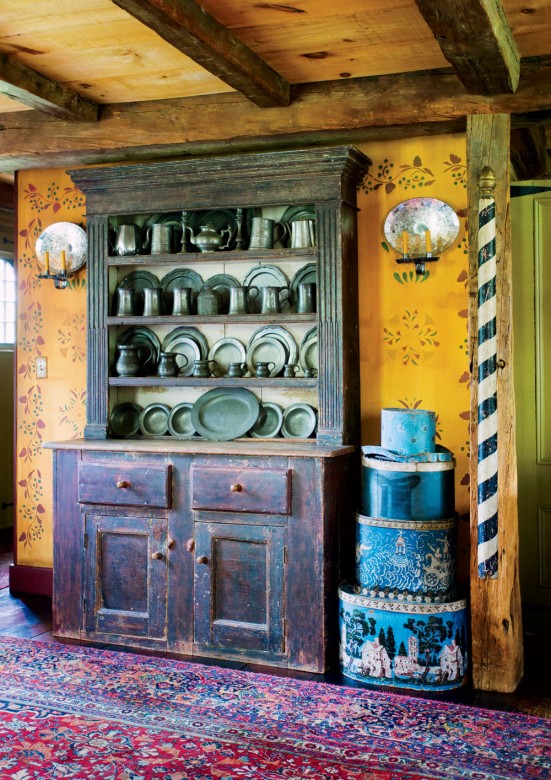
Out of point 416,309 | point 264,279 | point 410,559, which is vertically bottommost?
point 410,559

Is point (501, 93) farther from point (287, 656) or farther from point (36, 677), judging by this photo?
point (36, 677)

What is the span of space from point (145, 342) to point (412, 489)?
186cm

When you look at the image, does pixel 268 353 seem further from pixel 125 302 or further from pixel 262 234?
pixel 125 302

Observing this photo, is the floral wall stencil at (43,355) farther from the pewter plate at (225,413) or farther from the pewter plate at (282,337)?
the pewter plate at (282,337)

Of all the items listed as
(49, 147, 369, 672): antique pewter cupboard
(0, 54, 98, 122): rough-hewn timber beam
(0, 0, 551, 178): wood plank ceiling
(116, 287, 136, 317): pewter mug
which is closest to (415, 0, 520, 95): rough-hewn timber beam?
(0, 0, 551, 178): wood plank ceiling

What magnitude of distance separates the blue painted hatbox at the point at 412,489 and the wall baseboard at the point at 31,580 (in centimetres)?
225

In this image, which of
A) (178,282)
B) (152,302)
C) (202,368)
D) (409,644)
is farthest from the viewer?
(178,282)

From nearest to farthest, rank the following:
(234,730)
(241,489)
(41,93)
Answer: (234,730) → (241,489) → (41,93)

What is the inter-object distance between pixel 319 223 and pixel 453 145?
797 millimetres

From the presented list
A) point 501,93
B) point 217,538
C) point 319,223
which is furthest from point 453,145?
point 217,538

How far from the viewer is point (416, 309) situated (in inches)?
164

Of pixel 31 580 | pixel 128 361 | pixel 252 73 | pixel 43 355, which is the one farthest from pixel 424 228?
pixel 31 580

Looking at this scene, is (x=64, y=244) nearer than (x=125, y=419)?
No

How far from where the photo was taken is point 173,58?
3666 mm
